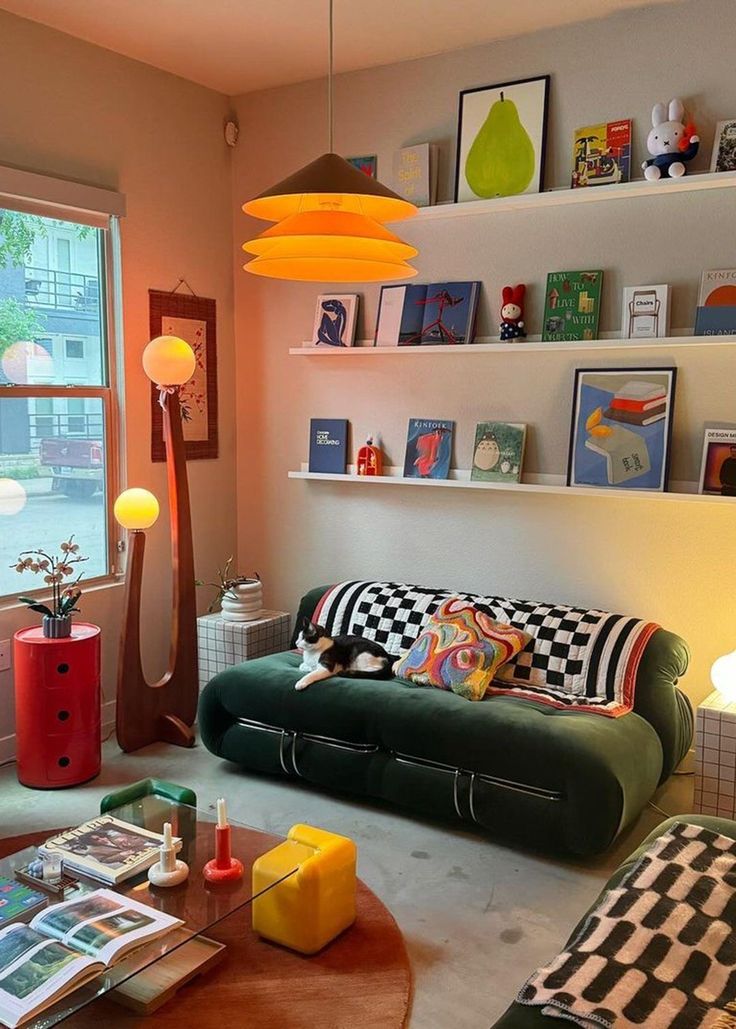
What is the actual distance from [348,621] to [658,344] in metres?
1.69

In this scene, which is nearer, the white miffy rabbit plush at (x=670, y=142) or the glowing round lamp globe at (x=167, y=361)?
the white miffy rabbit plush at (x=670, y=142)

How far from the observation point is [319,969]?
2475 millimetres

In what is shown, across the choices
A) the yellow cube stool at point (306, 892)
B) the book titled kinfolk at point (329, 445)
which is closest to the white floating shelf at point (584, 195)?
the book titled kinfolk at point (329, 445)

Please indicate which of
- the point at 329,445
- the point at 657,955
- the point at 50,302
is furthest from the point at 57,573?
the point at 657,955

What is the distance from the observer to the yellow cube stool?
Answer: 2463 millimetres

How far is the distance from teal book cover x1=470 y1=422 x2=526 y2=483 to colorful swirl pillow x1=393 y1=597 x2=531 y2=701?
23.4 inches

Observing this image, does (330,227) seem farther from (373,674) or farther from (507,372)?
(373,674)

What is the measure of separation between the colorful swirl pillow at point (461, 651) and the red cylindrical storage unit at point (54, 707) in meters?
1.20

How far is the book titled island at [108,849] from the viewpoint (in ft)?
8.08

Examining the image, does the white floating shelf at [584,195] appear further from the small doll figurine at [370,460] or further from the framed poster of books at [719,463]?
the small doll figurine at [370,460]

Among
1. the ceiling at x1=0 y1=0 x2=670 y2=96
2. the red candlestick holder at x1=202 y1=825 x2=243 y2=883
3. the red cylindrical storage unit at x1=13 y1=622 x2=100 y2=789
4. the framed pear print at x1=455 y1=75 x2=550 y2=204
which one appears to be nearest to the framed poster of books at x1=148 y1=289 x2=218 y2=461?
the ceiling at x1=0 y1=0 x2=670 y2=96

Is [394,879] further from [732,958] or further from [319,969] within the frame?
[732,958]

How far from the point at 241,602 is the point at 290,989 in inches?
85.2

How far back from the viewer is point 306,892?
Answer: 8.07 feet
